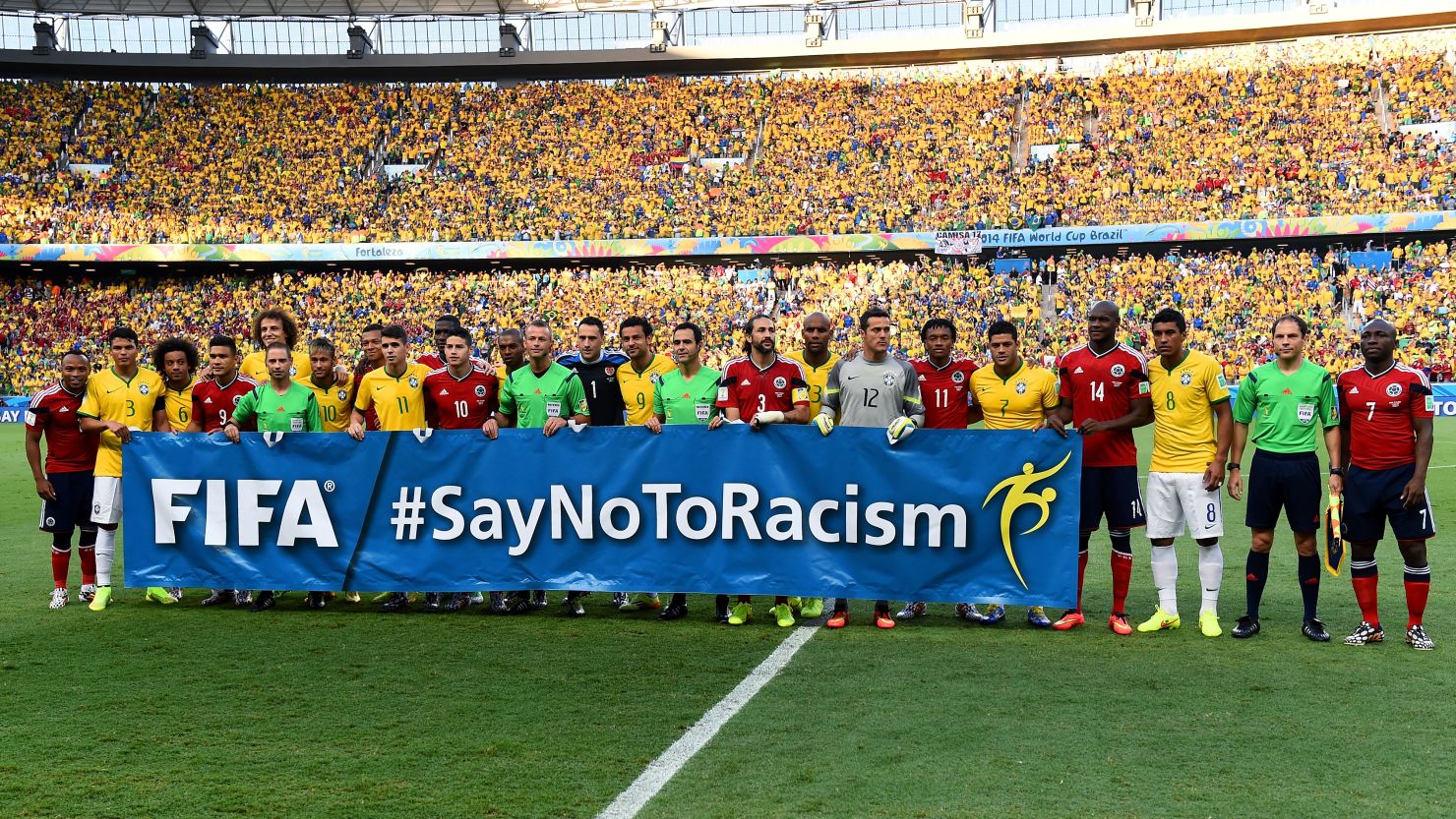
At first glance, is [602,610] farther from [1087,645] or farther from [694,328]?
[1087,645]

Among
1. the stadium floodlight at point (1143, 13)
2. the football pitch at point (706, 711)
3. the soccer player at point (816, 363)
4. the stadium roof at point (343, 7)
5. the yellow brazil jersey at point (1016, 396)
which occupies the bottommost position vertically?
the football pitch at point (706, 711)

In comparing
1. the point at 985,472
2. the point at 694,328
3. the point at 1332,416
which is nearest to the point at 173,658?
the point at 694,328

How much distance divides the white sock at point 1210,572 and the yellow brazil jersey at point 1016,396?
4.30 feet

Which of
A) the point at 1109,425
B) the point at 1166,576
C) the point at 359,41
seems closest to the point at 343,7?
the point at 359,41

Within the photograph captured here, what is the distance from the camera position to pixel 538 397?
847 centimetres

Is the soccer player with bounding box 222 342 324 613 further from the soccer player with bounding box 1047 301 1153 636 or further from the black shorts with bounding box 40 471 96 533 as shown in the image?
the soccer player with bounding box 1047 301 1153 636

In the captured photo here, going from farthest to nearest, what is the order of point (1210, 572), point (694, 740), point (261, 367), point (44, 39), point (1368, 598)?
point (44, 39) → point (261, 367) → point (1210, 572) → point (1368, 598) → point (694, 740)

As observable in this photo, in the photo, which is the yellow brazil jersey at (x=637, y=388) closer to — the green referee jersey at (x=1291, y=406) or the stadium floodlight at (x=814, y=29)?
the green referee jersey at (x=1291, y=406)

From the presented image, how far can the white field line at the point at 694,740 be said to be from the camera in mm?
4375

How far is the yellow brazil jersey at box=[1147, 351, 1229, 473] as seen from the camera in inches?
295

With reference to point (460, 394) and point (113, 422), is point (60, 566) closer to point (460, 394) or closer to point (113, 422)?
point (113, 422)

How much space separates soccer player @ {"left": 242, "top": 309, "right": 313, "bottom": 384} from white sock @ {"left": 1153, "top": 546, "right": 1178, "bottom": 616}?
237 inches

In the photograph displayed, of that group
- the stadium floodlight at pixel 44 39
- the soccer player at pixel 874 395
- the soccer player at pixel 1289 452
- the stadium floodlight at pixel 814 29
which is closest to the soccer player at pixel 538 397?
the soccer player at pixel 874 395

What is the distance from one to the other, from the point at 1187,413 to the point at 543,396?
4.23m
